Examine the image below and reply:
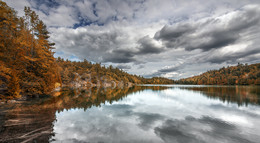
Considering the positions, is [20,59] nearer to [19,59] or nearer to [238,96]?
[19,59]

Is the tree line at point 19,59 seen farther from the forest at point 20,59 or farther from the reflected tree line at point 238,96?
the reflected tree line at point 238,96

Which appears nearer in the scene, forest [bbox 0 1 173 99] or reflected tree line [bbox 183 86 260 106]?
forest [bbox 0 1 173 99]

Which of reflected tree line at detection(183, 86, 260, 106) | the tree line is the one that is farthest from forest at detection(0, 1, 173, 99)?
reflected tree line at detection(183, 86, 260, 106)

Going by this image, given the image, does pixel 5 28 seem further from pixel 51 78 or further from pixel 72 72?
pixel 72 72

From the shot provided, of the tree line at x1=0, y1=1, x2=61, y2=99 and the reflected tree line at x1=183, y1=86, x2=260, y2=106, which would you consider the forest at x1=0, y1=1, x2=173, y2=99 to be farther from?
the reflected tree line at x1=183, y1=86, x2=260, y2=106

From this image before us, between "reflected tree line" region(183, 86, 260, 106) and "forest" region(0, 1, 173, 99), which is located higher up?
"forest" region(0, 1, 173, 99)

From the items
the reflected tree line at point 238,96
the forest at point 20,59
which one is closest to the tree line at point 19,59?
the forest at point 20,59

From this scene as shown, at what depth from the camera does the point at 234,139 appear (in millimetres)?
8891

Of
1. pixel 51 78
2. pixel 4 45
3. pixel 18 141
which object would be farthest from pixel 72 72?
pixel 18 141

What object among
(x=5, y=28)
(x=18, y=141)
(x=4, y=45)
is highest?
(x=5, y=28)

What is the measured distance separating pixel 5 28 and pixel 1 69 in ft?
32.7

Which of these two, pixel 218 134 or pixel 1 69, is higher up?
pixel 1 69

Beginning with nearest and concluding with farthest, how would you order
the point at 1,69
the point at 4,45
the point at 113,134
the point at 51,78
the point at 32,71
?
the point at 113,134, the point at 1,69, the point at 4,45, the point at 32,71, the point at 51,78

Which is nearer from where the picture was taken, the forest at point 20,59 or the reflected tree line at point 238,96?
the forest at point 20,59
